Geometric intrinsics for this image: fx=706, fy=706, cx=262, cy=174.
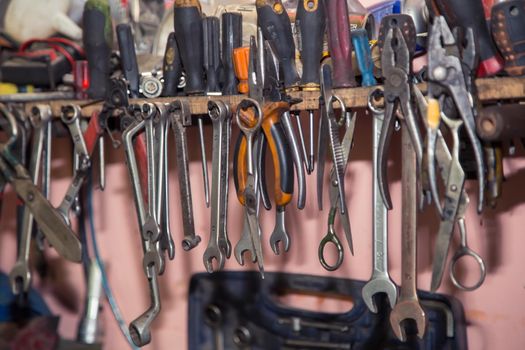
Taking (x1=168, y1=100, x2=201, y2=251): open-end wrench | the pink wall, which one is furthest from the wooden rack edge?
the pink wall

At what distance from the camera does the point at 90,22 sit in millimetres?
889

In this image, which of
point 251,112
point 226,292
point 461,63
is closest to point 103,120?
point 251,112

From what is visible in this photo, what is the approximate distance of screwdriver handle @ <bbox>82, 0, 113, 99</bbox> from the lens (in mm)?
889

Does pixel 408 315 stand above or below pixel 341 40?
below

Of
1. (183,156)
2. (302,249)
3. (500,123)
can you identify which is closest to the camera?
(500,123)

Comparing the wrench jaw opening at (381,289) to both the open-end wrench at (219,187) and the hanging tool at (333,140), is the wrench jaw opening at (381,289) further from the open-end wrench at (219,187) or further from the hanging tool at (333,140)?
the open-end wrench at (219,187)

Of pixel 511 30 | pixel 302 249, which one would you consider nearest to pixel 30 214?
pixel 302 249

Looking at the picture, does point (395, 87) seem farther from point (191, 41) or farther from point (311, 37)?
point (191, 41)

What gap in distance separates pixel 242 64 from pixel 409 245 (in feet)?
0.91

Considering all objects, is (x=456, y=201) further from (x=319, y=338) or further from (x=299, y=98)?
(x=319, y=338)

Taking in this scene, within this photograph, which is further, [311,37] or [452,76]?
[311,37]

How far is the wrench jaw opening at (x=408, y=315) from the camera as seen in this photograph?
713mm

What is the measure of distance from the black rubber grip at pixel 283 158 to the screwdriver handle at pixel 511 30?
0.24 m

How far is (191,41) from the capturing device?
838 mm
